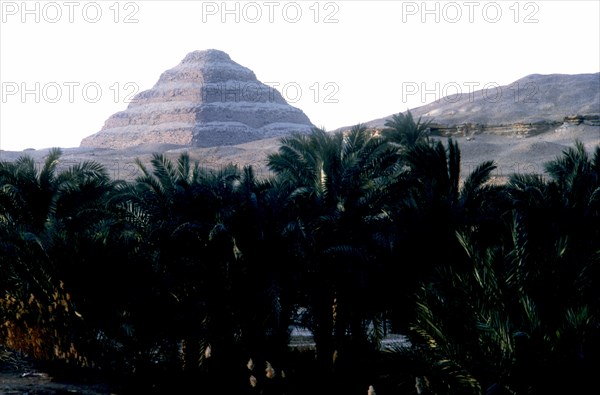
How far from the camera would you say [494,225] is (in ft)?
52.2

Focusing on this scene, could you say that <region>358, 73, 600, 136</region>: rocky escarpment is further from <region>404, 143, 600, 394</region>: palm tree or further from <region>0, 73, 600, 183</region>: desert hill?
<region>404, 143, 600, 394</region>: palm tree

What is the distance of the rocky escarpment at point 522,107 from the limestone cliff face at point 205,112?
2324 centimetres

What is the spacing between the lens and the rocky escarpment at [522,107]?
255 feet

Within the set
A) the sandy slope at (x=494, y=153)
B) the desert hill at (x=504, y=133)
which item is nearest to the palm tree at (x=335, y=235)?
the desert hill at (x=504, y=133)

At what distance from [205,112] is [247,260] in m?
110

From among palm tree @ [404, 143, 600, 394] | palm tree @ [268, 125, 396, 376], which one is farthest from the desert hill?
palm tree @ [404, 143, 600, 394]

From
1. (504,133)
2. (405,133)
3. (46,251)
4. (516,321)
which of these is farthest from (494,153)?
(516,321)

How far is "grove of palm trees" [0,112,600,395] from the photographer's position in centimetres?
1530

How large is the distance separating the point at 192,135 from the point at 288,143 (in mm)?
101553

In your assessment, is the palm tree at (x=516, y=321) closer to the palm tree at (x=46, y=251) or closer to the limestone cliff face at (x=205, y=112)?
the palm tree at (x=46, y=251)

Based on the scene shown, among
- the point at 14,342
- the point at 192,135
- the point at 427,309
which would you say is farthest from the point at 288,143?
the point at 192,135

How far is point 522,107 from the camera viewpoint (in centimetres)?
10019

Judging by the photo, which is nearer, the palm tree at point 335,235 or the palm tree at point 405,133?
the palm tree at point 335,235

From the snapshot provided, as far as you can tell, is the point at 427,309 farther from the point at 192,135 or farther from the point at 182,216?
the point at 192,135
